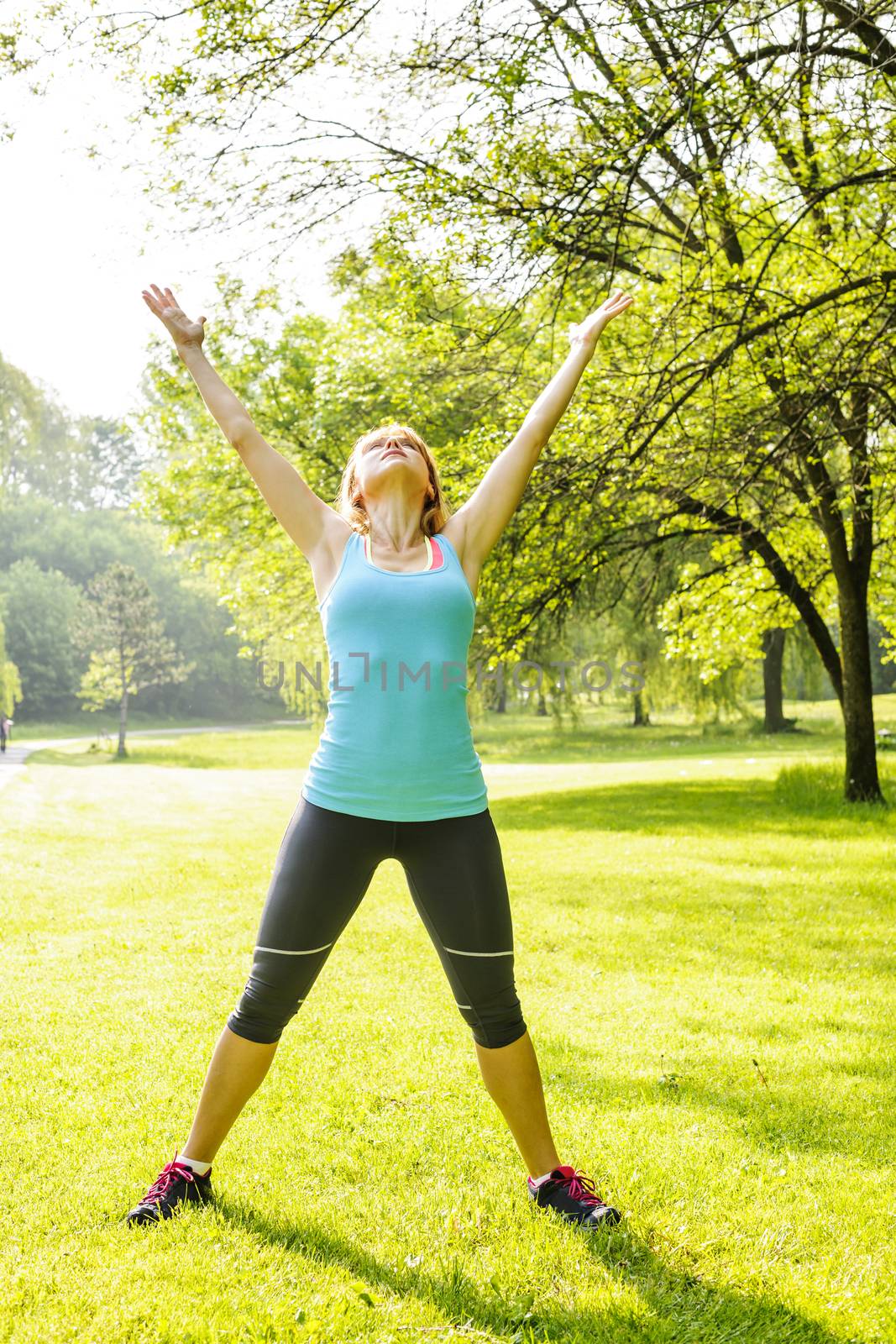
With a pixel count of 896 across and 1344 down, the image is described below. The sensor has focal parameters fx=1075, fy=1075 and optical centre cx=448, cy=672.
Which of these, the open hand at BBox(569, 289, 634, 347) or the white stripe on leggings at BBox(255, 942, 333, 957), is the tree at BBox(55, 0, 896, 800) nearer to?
the open hand at BBox(569, 289, 634, 347)

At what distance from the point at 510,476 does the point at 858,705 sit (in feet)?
31.9

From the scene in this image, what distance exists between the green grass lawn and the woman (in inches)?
9.7

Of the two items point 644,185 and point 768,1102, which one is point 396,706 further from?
point 644,185

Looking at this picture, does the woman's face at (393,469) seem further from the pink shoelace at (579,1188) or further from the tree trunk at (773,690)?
the tree trunk at (773,690)

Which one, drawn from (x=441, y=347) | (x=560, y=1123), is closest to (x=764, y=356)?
(x=441, y=347)

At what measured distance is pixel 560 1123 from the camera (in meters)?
3.49

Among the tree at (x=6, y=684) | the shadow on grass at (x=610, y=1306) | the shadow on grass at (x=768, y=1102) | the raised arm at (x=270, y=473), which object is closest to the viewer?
the shadow on grass at (x=610, y=1306)

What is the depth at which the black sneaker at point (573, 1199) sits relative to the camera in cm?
272

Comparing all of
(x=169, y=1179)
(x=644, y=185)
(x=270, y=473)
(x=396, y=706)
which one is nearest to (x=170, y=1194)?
(x=169, y=1179)

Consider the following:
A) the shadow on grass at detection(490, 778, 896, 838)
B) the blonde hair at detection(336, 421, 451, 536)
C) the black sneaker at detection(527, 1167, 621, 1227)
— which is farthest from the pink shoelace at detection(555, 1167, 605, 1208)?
the shadow on grass at detection(490, 778, 896, 838)

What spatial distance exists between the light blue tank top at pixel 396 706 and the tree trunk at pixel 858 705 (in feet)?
31.6

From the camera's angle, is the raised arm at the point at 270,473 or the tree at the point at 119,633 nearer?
the raised arm at the point at 270,473

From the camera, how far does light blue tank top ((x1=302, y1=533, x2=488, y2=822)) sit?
2.59 metres

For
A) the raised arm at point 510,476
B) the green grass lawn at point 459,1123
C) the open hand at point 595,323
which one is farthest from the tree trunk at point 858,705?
the raised arm at point 510,476
